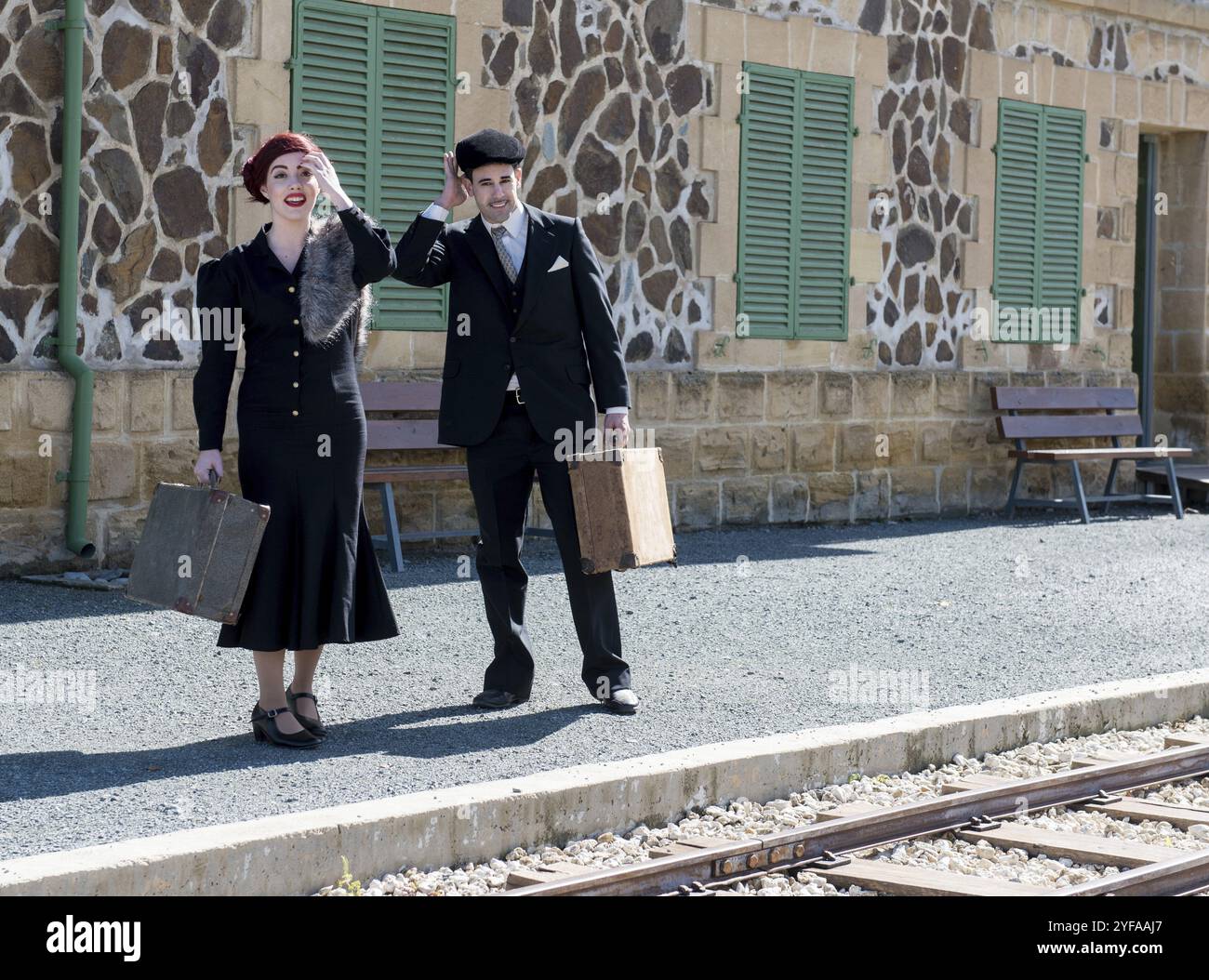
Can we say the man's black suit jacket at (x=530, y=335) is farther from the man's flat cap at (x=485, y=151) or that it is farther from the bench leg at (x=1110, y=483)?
the bench leg at (x=1110, y=483)

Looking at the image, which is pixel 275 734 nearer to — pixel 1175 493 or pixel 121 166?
pixel 121 166

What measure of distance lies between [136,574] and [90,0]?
483 cm

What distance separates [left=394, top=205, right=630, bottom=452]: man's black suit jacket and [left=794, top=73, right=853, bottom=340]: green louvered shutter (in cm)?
691

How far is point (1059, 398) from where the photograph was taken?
1477 cm

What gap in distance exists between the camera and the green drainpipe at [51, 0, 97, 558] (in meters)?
9.48

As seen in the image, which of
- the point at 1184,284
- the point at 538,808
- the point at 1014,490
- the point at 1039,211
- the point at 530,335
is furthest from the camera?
the point at 1184,284

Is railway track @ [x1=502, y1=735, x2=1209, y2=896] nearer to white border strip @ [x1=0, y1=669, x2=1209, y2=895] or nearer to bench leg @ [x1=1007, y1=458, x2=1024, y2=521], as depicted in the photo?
white border strip @ [x1=0, y1=669, x2=1209, y2=895]

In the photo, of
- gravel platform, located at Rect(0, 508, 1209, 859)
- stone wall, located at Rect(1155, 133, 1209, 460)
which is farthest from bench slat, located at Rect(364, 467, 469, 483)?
stone wall, located at Rect(1155, 133, 1209, 460)

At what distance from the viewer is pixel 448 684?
7.16 m

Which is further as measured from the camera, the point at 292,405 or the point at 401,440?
the point at 401,440

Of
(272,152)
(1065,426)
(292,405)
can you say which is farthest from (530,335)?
(1065,426)

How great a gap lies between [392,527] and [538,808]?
5.15 meters
